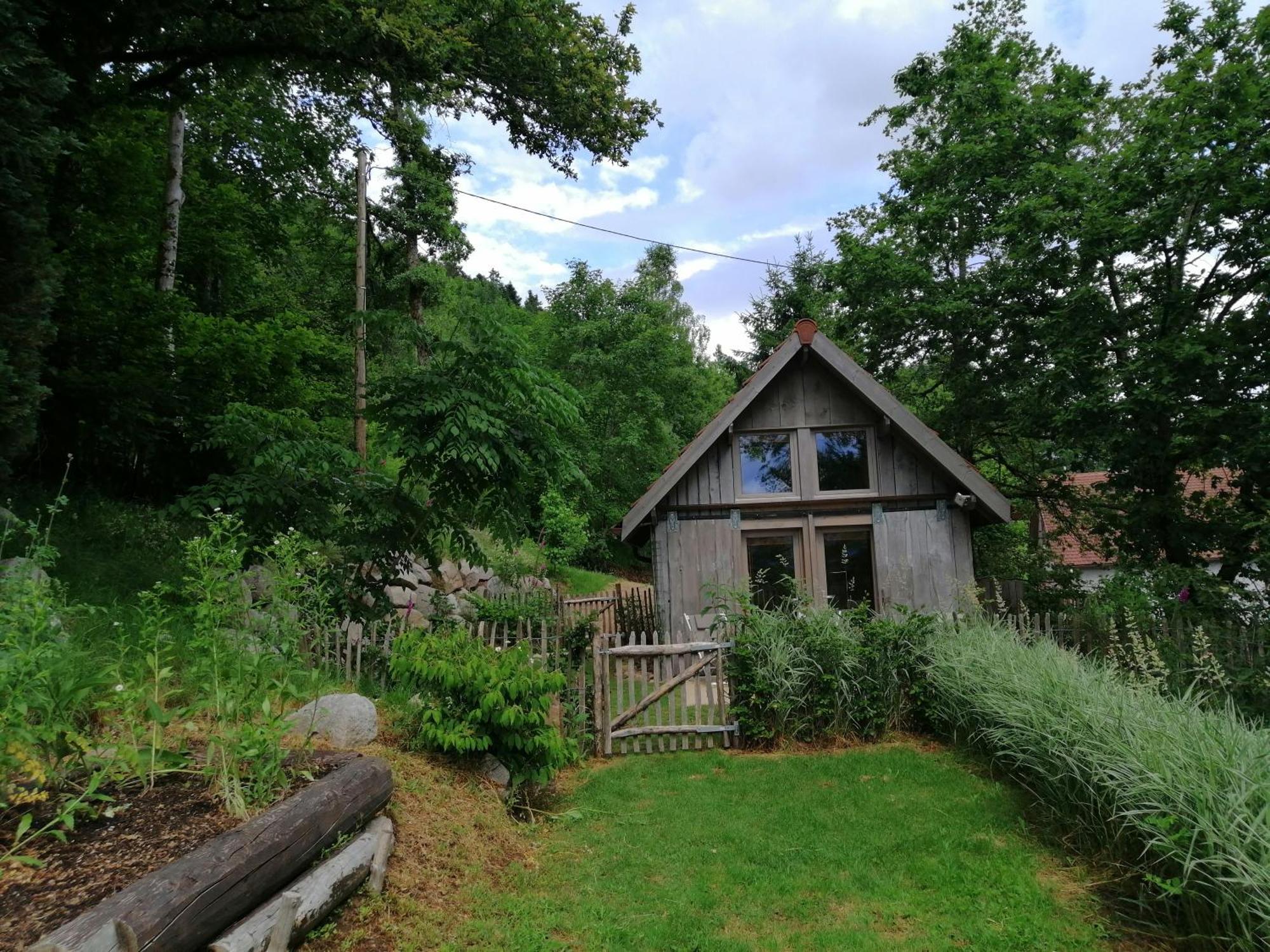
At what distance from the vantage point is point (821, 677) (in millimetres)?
7434

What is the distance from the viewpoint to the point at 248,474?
6.78m

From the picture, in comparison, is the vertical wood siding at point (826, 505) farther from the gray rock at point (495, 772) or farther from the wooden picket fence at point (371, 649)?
the gray rock at point (495, 772)

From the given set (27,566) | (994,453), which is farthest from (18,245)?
(994,453)

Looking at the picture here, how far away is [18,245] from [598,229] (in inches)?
484

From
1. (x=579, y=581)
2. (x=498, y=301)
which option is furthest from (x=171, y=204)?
(x=579, y=581)

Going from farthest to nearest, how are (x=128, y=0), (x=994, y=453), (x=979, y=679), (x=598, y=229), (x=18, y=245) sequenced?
(x=598, y=229) < (x=994, y=453) < (x=128, y=0) < (x=979, y=679) < (x=18, y=245)

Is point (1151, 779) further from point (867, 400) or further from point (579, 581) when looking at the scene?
point (579, 581)

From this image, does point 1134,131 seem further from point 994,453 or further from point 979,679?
point 979,679

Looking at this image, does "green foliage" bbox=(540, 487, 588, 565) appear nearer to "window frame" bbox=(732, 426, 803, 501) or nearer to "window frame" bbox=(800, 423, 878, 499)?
"window frame" bbox=(732, 426, 803, 501)

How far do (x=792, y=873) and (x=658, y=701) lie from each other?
3.25 metres

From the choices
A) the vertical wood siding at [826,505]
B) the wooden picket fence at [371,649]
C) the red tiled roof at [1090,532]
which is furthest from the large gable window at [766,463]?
the red tiled roof at [1090,532]

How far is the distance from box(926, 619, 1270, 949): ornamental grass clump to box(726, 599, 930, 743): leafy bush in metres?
1.21

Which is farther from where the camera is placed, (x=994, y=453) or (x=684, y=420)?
(x=684, y=420)

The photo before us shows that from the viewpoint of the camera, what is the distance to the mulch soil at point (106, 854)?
2432 mm
